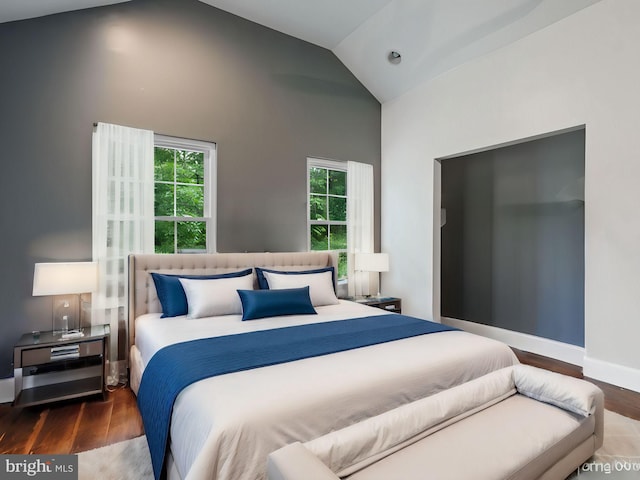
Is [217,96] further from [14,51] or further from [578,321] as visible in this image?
[578,321]

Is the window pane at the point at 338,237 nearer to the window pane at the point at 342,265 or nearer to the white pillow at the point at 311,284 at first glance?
the window pane at the point at 342,265

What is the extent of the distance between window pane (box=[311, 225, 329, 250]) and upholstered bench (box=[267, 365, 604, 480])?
2880 millimetres

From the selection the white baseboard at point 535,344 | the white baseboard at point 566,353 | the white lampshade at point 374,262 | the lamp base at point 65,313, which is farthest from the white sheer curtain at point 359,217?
the lamp base at point 65,313

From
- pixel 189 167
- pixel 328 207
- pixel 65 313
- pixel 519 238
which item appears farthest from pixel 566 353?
pixel 65 313

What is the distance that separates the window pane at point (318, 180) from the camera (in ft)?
15.2

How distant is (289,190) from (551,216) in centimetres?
305

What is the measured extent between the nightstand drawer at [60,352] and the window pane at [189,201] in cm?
150

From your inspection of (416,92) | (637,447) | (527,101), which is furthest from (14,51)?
(637,447)

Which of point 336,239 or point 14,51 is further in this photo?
point 336,239

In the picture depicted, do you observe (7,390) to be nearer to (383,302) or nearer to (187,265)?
(187,265)

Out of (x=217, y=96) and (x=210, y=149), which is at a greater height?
(x=217, y=96)

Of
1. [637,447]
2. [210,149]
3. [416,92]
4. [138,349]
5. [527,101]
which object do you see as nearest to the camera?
[637,447]

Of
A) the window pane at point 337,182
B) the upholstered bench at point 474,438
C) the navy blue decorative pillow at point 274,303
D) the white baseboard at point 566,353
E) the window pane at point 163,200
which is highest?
the window pane at point 337,182

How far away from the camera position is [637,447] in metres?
2.14
